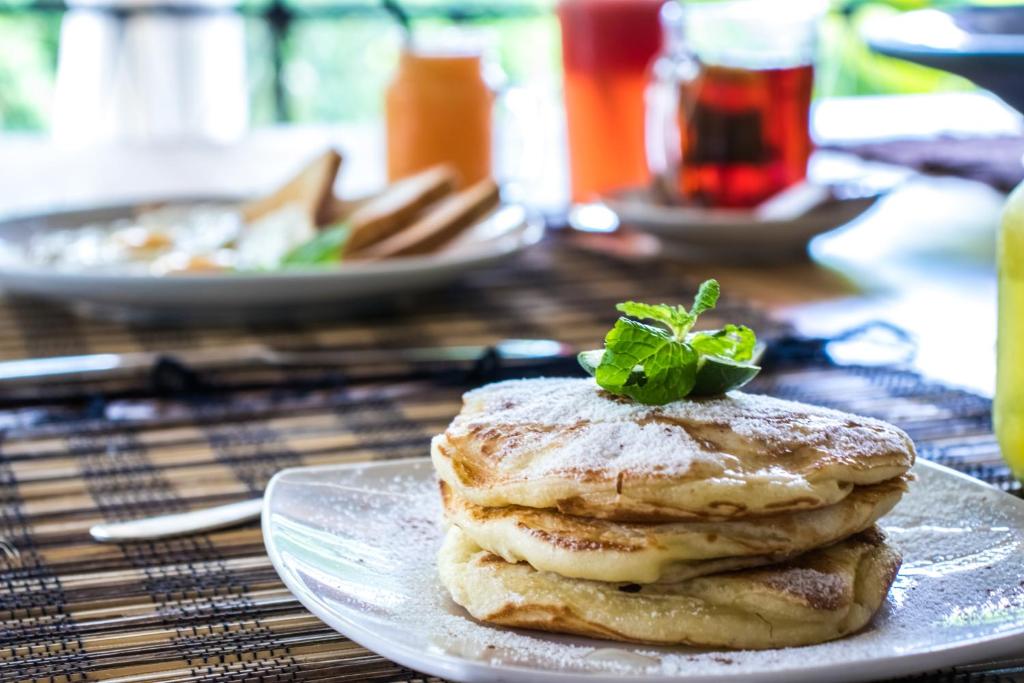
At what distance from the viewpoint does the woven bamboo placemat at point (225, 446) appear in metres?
0.83

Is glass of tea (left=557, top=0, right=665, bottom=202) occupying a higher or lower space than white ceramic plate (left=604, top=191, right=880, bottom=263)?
higher

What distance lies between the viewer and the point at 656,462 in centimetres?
72

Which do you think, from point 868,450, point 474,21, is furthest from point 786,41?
point 474,21

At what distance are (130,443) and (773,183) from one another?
51.8 inches

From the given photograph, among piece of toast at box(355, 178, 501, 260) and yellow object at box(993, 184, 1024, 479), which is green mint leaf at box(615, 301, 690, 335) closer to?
yellow object at box(993, 184, 1024, 479)

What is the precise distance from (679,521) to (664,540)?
0.02 meters

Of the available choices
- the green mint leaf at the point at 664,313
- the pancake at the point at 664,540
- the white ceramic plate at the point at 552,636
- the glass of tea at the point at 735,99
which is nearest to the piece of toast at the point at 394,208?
the glass of tea at the point at 735,99

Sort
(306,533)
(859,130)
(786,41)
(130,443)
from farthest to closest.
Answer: (859,130) < (786,41) < (130,443) < (306,533)

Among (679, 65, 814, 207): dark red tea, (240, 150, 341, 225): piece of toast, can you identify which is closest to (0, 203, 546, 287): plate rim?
(240, 150, 341, 225): piece of toast

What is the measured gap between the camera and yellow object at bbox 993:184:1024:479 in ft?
3.35

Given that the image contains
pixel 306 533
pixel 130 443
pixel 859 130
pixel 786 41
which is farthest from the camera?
pixel 859 130

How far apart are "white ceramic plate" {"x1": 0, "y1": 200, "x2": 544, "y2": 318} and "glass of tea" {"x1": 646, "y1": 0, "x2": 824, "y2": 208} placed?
49 centimetres

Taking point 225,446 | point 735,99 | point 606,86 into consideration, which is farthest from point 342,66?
point 225,446

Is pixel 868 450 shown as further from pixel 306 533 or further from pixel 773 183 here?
pixel 773 183
